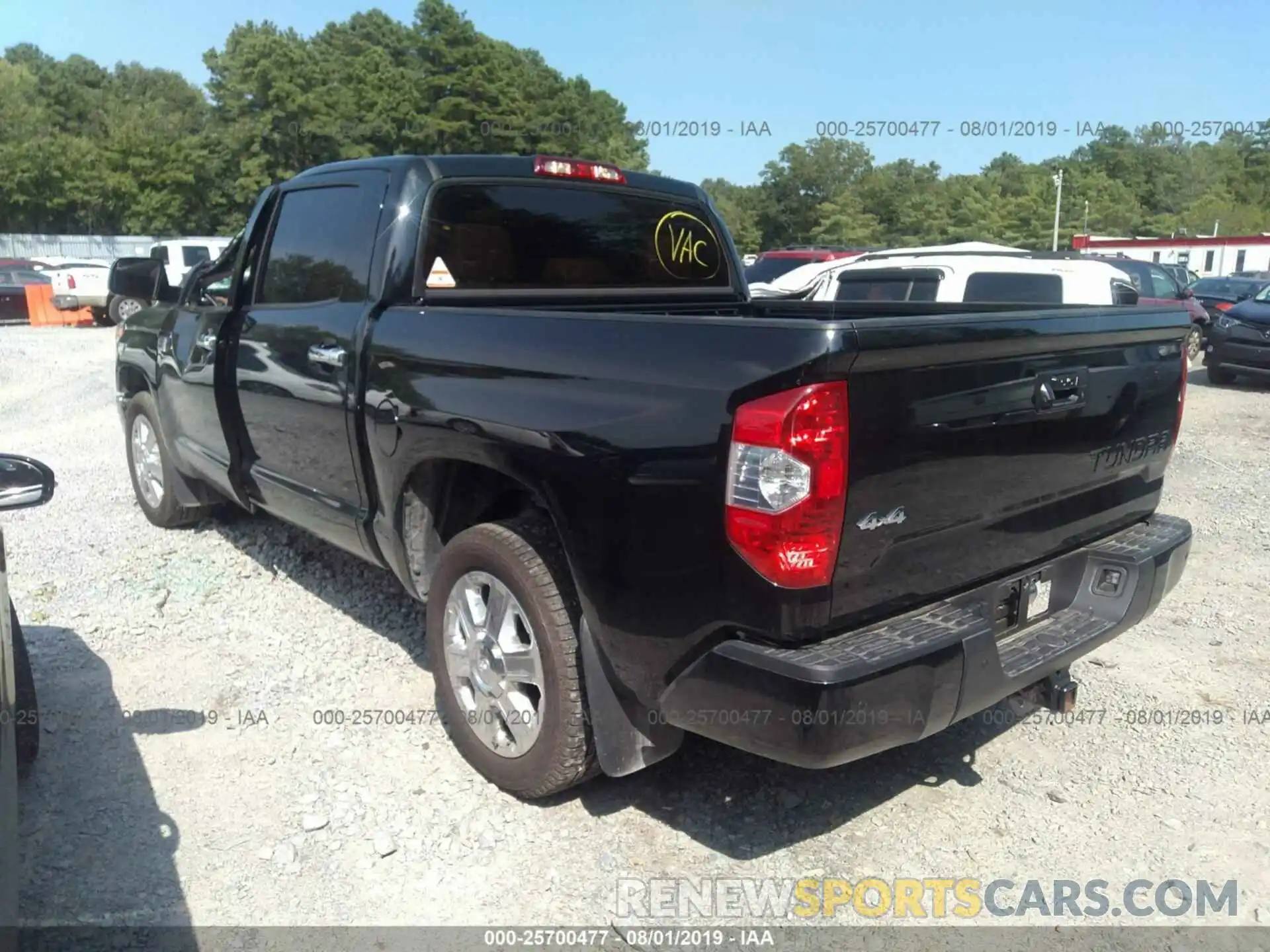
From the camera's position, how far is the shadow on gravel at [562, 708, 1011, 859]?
10.5 feet

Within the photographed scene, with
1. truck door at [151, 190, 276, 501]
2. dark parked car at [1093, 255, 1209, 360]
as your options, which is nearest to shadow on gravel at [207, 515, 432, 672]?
truck door at [151, 190, 276, 501]

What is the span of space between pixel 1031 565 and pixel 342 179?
3003mm

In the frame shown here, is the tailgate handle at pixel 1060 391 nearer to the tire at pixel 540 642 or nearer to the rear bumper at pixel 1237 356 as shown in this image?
the tire at pixel 540 642

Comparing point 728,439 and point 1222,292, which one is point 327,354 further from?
point 1222,292

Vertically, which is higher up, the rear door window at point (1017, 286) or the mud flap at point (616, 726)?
the rear door window at point (1017, 286)

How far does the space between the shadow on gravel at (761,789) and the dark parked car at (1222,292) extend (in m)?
17.9

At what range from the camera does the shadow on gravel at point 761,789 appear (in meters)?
3.20

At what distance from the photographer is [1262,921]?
2793 millimetres

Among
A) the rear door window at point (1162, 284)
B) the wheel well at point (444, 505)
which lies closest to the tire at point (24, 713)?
the wheel well at point (444, 505)

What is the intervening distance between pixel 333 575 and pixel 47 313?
21.7m

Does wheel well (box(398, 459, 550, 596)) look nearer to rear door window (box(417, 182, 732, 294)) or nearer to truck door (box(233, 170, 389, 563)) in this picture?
truck door (box(233, 170, 389, 563))

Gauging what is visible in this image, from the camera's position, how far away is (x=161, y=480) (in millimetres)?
6012

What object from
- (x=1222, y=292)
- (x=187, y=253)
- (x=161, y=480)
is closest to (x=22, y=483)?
(x=161, y=480)

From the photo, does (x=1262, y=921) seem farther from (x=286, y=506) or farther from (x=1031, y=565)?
(x=286, y=506)
